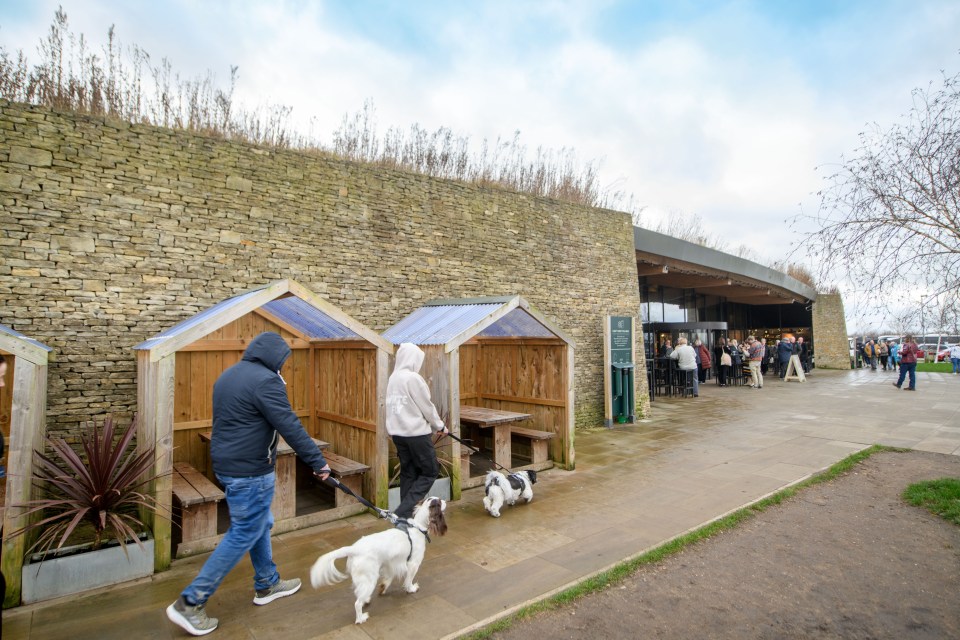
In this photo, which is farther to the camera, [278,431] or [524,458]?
[524,458]

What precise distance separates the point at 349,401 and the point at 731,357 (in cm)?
1582

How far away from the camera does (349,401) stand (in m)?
6.02

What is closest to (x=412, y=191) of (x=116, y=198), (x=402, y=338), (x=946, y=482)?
(x=402, y=338)

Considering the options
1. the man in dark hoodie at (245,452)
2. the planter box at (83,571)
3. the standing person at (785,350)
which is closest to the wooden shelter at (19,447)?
the planter box at (83,571)

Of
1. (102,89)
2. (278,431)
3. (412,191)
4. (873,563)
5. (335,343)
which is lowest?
(873,563)

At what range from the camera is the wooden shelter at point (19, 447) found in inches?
144

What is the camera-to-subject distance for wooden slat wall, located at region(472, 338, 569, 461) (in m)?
7.30

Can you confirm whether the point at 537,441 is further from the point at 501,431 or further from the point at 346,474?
the point at 346,474

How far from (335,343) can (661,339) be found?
12.8m

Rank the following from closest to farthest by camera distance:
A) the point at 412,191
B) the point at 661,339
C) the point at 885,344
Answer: the point at 412,191 < the point at 661,339 < the point at 885,344

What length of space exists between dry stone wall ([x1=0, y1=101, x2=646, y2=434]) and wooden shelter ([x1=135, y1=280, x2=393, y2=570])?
612 mm

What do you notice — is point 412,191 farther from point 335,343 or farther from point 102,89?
point 102,89

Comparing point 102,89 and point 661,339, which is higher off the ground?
point 102,89

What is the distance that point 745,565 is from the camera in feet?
13.8
